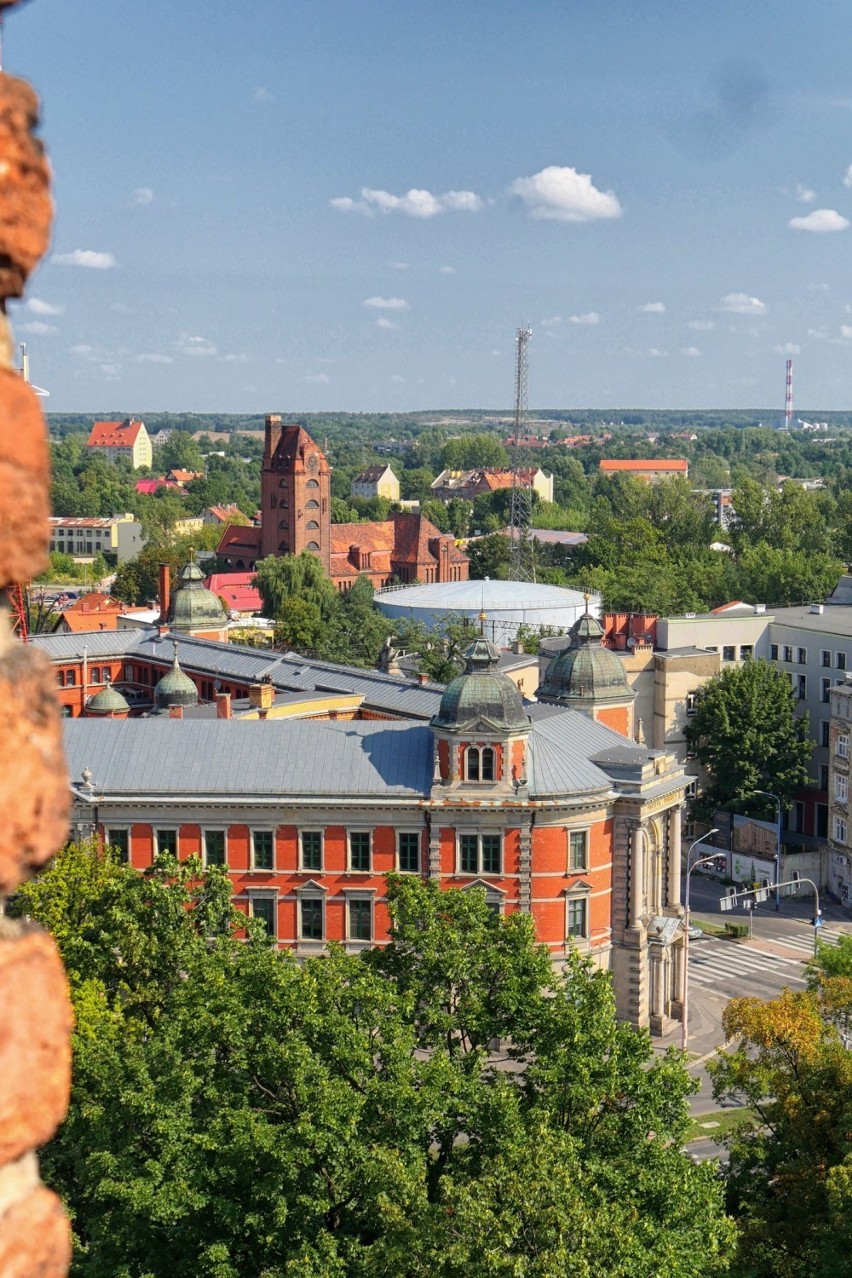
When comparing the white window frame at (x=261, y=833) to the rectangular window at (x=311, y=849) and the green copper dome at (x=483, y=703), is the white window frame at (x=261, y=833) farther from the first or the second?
the green copper dome at (x=483, y=703)

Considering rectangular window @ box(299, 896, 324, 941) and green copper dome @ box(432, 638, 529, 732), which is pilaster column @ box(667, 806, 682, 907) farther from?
rectangular window @ box(299, 896, 324, 941)

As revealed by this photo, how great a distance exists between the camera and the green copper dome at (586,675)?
262 feet

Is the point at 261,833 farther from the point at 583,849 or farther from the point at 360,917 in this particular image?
the point at 583,849

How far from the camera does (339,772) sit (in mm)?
66625

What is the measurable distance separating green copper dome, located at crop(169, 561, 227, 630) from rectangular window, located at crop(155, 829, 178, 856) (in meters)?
48.5

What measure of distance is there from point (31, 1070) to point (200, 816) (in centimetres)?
6163

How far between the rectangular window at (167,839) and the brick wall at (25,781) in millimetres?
62121

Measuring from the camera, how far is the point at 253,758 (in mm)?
67562

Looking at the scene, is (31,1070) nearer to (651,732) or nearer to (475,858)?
(475,858)

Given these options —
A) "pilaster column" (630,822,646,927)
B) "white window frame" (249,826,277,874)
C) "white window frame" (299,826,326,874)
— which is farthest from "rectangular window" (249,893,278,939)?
"pilaster column" (630,822,646,927)

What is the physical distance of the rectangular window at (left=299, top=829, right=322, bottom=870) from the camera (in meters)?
66.0

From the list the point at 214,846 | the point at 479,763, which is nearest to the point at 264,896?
the point at 214,846

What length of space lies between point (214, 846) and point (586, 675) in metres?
23.2

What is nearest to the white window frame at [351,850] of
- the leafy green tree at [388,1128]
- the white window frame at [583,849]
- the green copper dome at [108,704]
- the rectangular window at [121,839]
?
the white window frame at [583,849]
